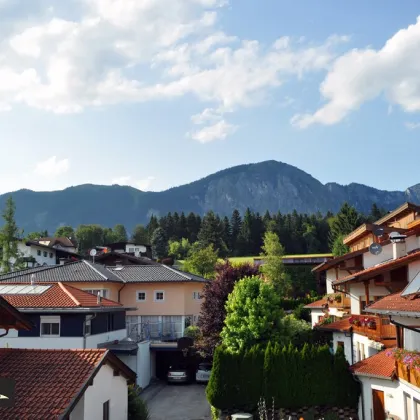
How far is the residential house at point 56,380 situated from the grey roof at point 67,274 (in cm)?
2427

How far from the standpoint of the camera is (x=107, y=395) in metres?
14.8

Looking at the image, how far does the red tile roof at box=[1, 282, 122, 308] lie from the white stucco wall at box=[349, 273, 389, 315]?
14399 mm

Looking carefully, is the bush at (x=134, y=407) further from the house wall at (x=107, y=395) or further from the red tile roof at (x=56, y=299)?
the red tile roof at (x=56, y=299)

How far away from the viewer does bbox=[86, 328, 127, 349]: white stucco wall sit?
28812mm

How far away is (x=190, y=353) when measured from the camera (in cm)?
3591

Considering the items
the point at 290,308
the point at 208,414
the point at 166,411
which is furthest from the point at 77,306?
the point at 290,308

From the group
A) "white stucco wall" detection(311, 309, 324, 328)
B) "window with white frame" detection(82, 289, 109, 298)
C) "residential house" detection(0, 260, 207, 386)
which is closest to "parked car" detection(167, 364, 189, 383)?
"residential house" detection(0, 260, 207, 386)

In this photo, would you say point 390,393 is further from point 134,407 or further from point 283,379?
point 134,407

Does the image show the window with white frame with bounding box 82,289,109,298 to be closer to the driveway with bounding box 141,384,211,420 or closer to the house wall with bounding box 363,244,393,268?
the driveway with bounding box 141,384,211,420

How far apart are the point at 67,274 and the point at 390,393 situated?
2805 cm

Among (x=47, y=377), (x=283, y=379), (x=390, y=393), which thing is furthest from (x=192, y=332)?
(x=47, y=377)

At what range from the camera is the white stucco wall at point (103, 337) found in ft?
94.5

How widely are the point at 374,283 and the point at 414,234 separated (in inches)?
148

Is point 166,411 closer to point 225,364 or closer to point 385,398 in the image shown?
point 225,364
